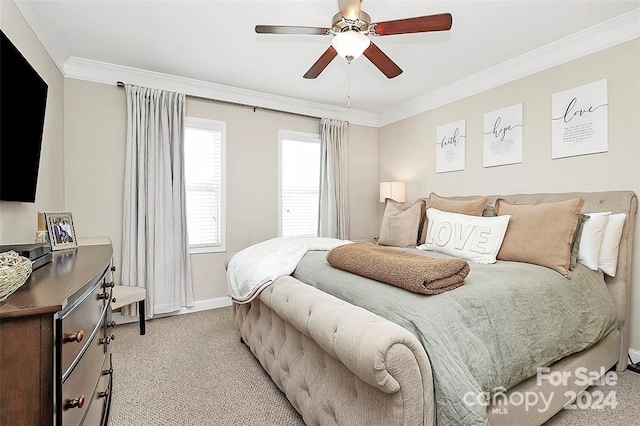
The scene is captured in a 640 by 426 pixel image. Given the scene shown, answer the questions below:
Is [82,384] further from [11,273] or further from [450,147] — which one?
[450,147]

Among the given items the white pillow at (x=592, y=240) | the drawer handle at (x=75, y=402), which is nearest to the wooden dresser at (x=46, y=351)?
the drawer handle at (x=75, y=402)

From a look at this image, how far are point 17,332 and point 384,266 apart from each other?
141 centimetres

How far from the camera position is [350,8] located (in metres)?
1.85

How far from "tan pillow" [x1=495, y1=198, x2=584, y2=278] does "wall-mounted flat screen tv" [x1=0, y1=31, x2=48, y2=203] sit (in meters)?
3.22

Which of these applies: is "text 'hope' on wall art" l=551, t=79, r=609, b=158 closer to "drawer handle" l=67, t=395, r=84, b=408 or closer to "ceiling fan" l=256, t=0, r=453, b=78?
"ceiling fan" l=256, t=0, r=453, b=78

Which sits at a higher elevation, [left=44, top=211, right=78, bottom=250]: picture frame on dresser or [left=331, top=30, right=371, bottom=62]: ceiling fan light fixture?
[left=331, top=30, right=371, bottom=62]: ceiling fan light fixture

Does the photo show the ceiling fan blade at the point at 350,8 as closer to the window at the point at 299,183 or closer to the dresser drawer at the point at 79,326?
the dresser drawer at the point at 79,326

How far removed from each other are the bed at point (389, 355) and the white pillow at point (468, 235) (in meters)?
0.35

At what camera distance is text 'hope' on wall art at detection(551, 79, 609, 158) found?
2584mm

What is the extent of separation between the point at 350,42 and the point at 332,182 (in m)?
2.63

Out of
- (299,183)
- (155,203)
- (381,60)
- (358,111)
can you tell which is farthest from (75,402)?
(358,111)

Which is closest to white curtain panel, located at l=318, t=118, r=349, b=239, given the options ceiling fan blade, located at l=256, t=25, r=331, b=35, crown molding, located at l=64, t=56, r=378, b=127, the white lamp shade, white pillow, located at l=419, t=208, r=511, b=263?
crown molding, located at l=64, t=56, r=378, b=127

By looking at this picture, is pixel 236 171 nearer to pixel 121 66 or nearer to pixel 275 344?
pixel 121 66

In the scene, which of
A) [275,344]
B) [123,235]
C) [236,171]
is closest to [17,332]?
[275,344]
